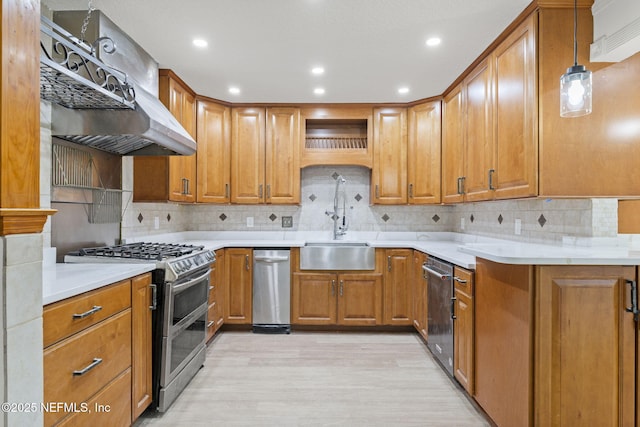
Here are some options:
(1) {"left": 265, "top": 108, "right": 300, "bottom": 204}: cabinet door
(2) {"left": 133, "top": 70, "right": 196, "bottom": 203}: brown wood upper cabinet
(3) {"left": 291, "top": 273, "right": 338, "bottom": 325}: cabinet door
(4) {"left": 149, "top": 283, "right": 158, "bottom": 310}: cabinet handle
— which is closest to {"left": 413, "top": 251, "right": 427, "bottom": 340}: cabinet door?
(3) {"left": 291, "top": 273, "right": 338, "bottom": 325}: cabinet door

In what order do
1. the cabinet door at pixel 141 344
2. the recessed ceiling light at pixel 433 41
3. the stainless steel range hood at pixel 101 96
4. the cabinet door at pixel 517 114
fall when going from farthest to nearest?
the recessed ceiling light at pixel 433 41 < the cabinet door at pixel 517 114 < the cabinet door at pixel 141 344 < the stainless steel range hood at pixel 101 96

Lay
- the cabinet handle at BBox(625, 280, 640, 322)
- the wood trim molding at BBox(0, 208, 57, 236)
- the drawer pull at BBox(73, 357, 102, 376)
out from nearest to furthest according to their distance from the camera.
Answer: the wood trim molding at BBox(0, 208, 57, 236) < the drawer pull at BBox(73, 357, 102, 376) < the cabinet handle at BBox(625, 280, 640, 322)

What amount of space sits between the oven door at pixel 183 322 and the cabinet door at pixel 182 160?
0.92 metres

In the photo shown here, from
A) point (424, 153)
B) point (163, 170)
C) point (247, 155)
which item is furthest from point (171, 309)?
point (424, 153)

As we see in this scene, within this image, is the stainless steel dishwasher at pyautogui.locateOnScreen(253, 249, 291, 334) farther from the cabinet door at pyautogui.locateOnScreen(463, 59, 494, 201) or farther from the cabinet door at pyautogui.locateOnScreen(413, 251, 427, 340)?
the cabinet door at pyautogui.locateOnScreen(463, 59, 494, 201)

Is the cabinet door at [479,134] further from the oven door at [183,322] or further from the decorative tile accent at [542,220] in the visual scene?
the oven door at [183,322]

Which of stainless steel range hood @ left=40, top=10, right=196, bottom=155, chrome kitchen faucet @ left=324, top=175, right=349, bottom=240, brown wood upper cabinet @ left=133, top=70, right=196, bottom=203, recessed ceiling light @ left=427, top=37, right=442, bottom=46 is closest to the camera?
stainless steel range hood @ left=40, top=10, right=196, bottom=155

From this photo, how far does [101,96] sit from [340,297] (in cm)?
263

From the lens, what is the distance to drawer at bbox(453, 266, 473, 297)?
2.20m

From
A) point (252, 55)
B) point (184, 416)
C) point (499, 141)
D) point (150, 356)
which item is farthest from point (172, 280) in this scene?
point (499, 141)

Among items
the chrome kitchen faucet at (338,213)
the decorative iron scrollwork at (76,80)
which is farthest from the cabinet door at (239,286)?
the decorative iron scrollwork at (76,80)

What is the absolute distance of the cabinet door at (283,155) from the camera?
384 cm

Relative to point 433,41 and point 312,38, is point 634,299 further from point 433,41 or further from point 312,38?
point 312,38

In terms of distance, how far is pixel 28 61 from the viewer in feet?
3.56
